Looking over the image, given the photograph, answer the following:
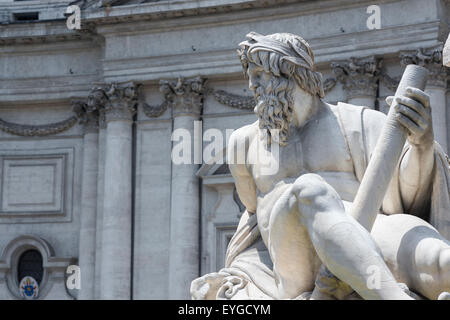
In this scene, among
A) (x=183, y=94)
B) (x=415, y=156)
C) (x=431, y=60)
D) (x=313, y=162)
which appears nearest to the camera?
(x=415, y=156)

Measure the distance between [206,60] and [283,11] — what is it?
1.98 m

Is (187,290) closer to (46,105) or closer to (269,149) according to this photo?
(46,105)

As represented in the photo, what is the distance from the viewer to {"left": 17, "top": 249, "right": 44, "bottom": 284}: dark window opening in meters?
24.7

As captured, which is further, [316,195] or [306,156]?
[306,156]

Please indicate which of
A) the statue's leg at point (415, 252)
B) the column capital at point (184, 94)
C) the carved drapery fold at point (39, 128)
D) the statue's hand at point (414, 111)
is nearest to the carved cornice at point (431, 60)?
the column capital at point (184, 94)

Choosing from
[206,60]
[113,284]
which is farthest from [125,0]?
→ [113,284]

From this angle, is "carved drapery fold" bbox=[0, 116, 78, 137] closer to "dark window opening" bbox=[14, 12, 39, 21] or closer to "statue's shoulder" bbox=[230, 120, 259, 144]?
"dark window opening" bbox=[14, 12, 39, 21]

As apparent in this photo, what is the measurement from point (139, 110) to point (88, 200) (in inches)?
91.3

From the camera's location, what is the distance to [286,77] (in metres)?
6.28

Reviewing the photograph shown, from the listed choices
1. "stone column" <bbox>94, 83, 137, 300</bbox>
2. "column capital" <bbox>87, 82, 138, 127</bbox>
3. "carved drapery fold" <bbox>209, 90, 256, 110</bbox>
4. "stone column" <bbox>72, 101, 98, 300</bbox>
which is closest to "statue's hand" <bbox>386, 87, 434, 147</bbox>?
"carved drapery fold" <bbox>209, 90, 256, 110</bbox>

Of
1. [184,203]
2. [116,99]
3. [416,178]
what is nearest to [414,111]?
[416,178]

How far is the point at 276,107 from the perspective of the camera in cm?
629

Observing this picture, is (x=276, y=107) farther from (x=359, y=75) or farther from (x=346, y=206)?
(x=359, y=75)

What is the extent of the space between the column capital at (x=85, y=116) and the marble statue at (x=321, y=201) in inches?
715
